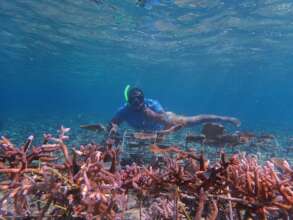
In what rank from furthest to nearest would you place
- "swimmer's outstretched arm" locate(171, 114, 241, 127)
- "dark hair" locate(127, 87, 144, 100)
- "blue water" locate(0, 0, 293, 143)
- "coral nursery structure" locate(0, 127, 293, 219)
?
"blue water" locate(0, 0, 293, 143), "swimmer's outstretched arm" locate(171, 114, 241, 127), "dark hair" locate(127, 87, 144, 100), "coral nursery structure" locate(0, 127, 293, 219)

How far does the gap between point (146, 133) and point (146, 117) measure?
6.65 ft

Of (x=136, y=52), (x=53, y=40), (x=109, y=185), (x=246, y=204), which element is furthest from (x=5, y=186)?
(x=136, y=52)

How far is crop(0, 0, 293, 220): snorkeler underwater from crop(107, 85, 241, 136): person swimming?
0.16ft

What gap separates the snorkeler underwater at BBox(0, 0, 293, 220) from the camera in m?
2.98

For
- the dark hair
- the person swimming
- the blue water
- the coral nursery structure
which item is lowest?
the coral nursery structure

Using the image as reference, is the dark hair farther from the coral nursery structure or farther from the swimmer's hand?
the coral nursery structure

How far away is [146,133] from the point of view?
9.88 metres

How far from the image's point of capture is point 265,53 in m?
40.2

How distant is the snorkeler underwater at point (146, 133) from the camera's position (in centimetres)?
298

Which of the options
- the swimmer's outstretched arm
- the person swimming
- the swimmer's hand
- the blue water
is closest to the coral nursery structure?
the person swimming

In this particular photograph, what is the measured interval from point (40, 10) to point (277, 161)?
1061 inches

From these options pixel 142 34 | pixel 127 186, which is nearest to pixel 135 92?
pixel 127 186

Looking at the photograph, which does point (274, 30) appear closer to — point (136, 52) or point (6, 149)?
point (136, 52)

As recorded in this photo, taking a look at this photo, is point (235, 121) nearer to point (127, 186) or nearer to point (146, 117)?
point (146, 117)
